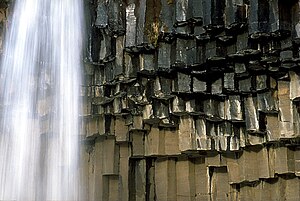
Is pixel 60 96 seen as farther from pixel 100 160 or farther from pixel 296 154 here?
pixel 296 154

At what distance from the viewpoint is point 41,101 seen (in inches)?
241

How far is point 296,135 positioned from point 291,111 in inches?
9.8

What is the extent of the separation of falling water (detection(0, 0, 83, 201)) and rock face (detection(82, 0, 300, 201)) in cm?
23

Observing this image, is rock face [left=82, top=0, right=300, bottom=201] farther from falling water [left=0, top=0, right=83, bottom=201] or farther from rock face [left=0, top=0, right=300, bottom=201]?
falling water [left=0, top=0, right=83, bottom=201]

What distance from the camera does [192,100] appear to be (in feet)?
17.8

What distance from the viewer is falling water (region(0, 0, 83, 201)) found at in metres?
6.03

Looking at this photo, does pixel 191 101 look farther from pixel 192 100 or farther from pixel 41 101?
pixel 41 101

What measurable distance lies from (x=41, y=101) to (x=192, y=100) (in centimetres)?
195

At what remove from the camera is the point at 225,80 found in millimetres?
5223

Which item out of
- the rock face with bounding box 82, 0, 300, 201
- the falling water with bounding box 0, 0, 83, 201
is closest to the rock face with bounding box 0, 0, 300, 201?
the rock face with bounding box 82, 0, 300, 201

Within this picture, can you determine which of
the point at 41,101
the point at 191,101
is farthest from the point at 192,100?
the point at 41,101

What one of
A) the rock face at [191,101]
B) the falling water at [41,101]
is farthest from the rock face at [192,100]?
the falling water at [41,101]

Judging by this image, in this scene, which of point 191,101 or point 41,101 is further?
point 41,101

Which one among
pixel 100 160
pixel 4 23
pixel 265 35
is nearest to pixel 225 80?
pixel 265 35
